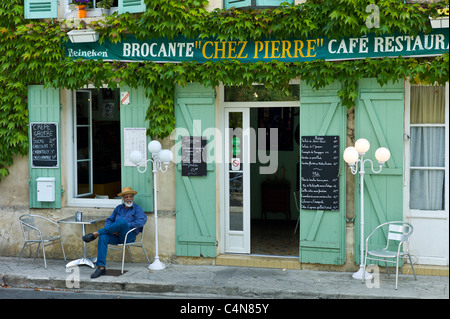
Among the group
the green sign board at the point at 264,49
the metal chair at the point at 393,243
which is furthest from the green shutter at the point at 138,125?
the metal chair at the point at 393,243

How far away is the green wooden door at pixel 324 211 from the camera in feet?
27.1

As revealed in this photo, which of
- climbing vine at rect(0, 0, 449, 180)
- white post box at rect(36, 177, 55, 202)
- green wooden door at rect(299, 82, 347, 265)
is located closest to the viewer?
climbing vine at rect(0, 0, 449, 180)

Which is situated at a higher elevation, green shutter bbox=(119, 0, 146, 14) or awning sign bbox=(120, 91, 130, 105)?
green shutter bbox=(119, 0, 146, 14)

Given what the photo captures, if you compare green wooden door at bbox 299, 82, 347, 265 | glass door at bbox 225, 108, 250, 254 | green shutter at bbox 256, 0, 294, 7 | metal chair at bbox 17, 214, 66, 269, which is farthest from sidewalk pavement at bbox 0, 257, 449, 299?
green shutter at bbox 256, 0, 294, 7

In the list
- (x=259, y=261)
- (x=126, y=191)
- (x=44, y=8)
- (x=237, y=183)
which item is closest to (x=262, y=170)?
(x=237, y=183)

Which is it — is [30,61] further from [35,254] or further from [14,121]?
[35,254]

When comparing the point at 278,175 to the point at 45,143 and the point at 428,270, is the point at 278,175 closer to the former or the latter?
the point at 428,270

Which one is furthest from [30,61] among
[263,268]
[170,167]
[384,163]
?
[384,163]

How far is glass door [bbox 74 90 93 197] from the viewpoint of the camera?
31.8 ft

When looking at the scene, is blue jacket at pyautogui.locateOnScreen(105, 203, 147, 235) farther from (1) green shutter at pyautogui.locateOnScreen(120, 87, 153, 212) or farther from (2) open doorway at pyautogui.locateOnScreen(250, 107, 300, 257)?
(2) open doorway at pyautogui.locateOnScreen(250, 107, 300, 257)

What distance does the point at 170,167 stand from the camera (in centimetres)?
895

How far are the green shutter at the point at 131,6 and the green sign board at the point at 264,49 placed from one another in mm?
394

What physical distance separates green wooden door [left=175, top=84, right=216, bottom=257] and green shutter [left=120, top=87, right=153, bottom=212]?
0.45m

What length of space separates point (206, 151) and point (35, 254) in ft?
10.3
